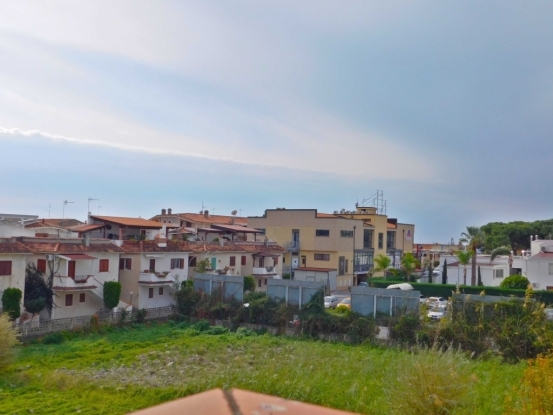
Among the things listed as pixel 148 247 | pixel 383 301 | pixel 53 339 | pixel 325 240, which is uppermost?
pixel 325 240

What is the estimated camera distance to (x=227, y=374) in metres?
18.7

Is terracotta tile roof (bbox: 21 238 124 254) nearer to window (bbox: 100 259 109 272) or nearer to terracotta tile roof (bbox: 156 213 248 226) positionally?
window (bbox: 100 259 109 272)

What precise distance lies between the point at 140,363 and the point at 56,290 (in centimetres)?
1042

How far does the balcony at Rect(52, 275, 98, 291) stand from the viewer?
101 ft

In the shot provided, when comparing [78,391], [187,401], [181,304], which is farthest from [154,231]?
[187,401]

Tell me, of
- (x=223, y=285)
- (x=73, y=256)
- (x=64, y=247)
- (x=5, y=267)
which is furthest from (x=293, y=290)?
(x=5, y=267)

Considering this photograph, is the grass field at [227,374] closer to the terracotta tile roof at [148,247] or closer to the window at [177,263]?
the terracotta tile roof at [148,247]

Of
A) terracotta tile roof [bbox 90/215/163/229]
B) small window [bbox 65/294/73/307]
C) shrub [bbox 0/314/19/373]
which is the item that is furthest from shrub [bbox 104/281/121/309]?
shrub [bbox 0/314/19/373]

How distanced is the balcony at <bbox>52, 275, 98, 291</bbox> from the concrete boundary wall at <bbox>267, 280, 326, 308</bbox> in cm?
1093

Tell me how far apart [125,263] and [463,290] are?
86.2ft

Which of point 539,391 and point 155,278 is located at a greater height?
point 539,391

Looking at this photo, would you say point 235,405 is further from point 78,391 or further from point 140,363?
point 140,363

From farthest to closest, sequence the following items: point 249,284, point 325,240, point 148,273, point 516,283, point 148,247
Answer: point 325,240 → point 516,283 → point 249,284 → point 148,247 → point 148,273

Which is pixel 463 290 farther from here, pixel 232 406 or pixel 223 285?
pixel 232 406
